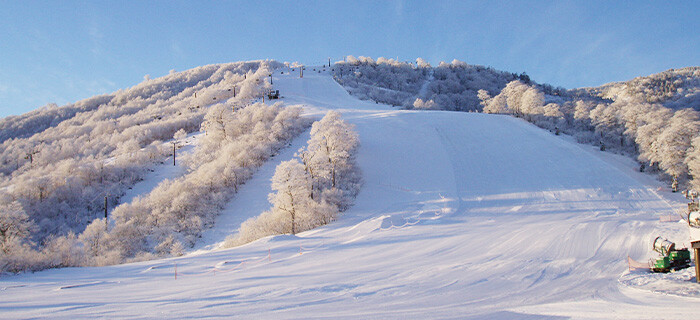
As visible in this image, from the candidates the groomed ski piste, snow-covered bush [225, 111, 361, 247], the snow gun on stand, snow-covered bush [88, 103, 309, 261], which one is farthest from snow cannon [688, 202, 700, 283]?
snow-covered bush [88, 103, 309, 261]

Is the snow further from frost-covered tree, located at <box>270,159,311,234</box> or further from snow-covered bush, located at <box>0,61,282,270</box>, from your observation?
frost-covered tree, located at <box>270,159,311,234</box>

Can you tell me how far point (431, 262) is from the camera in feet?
36.8

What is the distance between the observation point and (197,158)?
35.7 meters

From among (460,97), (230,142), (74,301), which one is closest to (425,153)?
(230,142)

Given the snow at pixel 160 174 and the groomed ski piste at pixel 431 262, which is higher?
the snow at pixel 160 174

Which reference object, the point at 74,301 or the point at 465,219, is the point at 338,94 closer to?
the point at 465,219

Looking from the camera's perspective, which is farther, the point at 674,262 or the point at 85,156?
the point at 85,156

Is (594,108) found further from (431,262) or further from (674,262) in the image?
(431,262)

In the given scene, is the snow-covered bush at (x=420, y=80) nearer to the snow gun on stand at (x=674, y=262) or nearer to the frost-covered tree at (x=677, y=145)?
the frost-covered tree at (x=677, y=145)

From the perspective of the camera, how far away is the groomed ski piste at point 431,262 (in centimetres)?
718

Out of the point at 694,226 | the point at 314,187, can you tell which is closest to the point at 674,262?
the point at 694,226

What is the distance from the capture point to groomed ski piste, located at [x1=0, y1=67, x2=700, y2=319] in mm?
7184

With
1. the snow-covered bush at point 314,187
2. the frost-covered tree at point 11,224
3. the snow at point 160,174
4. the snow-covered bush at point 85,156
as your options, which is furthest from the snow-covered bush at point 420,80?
the frost-covered tree at point 11,224

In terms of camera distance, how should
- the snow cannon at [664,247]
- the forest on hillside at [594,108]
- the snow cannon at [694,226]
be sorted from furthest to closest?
1. the forest on hillside at [594,108]
2. the snow cannon at [664,247]
3. the snow cannon at [694,226]
